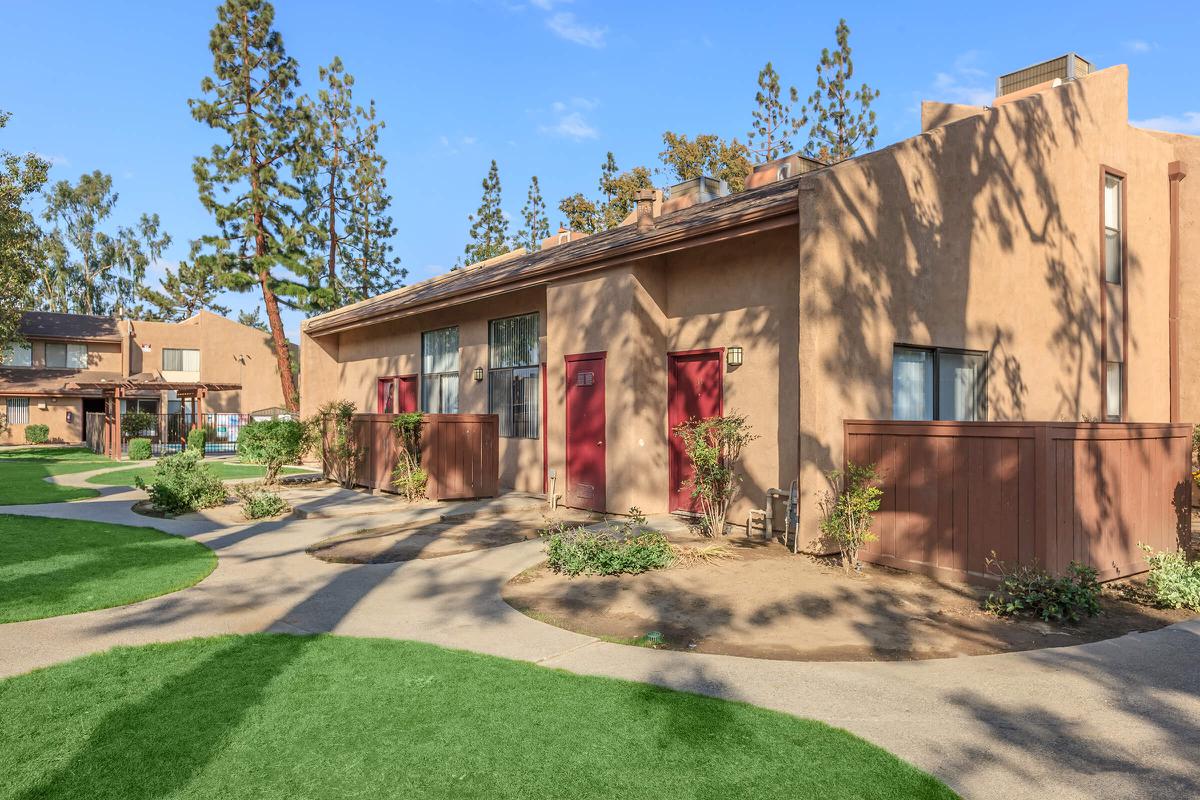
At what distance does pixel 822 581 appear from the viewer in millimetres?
6699

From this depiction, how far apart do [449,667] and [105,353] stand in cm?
4329

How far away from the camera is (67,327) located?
3831 cm

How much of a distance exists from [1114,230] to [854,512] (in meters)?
8.97

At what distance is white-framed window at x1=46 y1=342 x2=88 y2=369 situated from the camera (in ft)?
124

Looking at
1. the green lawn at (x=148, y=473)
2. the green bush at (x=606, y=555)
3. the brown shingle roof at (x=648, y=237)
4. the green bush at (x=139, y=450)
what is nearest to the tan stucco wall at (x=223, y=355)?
the green bush at (x=139, y=450)

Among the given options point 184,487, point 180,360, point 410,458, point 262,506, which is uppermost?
point 180,360

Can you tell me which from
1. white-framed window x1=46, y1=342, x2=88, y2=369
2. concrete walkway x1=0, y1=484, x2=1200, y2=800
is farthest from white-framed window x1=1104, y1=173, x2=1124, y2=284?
white-framed window x1=46, y1=342, x2=88, y2=369

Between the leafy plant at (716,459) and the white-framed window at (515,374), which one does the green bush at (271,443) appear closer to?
the white-framed window at (515,374)

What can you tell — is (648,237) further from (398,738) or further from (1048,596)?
(398,738)

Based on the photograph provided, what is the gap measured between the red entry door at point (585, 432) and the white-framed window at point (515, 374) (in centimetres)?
169

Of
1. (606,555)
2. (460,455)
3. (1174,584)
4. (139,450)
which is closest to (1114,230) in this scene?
(1174,584)

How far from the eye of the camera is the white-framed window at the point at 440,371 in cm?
1561

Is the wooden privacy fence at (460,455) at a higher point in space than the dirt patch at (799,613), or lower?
higher

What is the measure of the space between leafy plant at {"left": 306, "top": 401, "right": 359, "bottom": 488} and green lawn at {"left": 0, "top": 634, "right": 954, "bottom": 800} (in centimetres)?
1028
